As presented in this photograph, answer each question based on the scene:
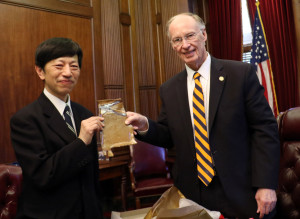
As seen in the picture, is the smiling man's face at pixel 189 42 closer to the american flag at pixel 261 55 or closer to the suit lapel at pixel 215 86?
the suit lapel at pixel 215 86

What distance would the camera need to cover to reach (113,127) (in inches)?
53.3

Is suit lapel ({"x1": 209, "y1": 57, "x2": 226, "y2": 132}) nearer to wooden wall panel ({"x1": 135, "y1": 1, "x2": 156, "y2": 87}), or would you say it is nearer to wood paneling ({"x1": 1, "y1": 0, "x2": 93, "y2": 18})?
wood paneling ({"x1": 1, "y1": 0, "x2": 93, "y2": 18})

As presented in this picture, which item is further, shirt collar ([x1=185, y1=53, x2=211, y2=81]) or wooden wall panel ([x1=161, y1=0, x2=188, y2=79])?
wooden wall panel ([x1=161, y1=0, x2=188, y2=79])

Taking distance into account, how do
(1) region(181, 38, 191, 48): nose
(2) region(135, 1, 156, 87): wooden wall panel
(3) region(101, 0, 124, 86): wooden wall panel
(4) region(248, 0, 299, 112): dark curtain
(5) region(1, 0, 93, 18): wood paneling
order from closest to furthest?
(1) region(181, 38, 191, 48): nose < (5) region(1, 0, 93, 18): wood paneling < (4) region(248, 0, 299, 112): dark curtain < (3) region(101, 0, 124, 86): wooden wall panel < (2) region(135, 1, 156, 87): wooden wall panel

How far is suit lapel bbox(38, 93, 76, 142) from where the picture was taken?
1.33 meters

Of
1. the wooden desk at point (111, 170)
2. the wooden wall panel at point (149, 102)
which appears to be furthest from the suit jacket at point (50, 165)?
the wooden wall panel at point (149, 102)

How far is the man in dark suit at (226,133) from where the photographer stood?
4.91 feet

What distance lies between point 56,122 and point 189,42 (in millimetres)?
887

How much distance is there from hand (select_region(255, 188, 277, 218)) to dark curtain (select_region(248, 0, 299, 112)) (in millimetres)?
3404

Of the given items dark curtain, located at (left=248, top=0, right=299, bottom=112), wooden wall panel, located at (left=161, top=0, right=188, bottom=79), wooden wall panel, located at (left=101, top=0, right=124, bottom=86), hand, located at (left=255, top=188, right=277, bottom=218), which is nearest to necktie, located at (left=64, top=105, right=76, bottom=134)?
hand, located at (left=255, top=188, right=277, bottom=218)

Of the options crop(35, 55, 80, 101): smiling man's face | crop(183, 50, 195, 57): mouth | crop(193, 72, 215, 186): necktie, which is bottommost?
crop(193, 72, 215, 186): necktie

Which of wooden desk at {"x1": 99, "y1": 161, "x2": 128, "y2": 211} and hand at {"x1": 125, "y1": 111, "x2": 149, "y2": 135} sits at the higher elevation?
hand at {"x1": 125, "y1": 111, "x2": 149, "y2": 135}

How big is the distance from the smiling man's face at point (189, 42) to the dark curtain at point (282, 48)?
10.7 ft

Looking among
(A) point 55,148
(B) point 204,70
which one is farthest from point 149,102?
(A) point 55,148
